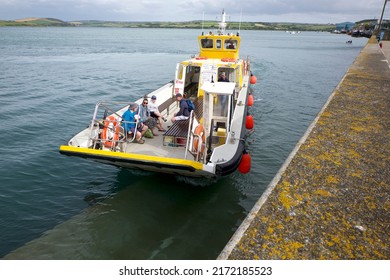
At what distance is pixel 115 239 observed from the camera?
Result: 5.69m

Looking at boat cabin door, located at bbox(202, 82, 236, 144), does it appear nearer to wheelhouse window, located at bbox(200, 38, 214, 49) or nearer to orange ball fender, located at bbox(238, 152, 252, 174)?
orange ball fender, located at bbox(238, 152, 252, 174)

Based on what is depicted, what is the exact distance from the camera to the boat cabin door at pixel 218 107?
705 cm

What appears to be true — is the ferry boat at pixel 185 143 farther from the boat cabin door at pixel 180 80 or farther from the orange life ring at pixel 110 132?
the boat cabin door at pixel 180 80

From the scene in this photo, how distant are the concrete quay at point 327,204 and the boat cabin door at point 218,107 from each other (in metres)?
2.15

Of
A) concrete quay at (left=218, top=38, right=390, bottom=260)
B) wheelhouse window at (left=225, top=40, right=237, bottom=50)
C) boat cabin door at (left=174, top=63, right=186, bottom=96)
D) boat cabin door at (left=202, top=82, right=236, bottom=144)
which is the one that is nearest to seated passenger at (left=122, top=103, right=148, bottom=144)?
boat cabin door at (left=202, top=82, right=236, bottom=144)

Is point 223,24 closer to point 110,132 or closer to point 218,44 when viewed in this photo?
point 218,44

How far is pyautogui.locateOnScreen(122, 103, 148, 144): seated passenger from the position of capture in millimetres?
7176

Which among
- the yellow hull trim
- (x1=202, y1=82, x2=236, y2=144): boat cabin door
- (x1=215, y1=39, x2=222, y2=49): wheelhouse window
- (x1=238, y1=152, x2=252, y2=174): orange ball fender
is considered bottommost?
(x1=238, y1=152, x2=252, y2=174): orange ball fender

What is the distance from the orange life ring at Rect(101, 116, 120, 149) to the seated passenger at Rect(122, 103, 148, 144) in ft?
0.89

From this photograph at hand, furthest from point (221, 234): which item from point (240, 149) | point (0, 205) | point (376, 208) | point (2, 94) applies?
point (2, 94)

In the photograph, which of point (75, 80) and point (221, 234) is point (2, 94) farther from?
point (221, 234)

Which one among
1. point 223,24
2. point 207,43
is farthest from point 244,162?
point 223,24

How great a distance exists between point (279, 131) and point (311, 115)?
3.51 metres

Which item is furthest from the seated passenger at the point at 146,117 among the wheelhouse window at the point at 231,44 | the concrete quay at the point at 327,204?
the wheelhouse window at the point at 231,44
